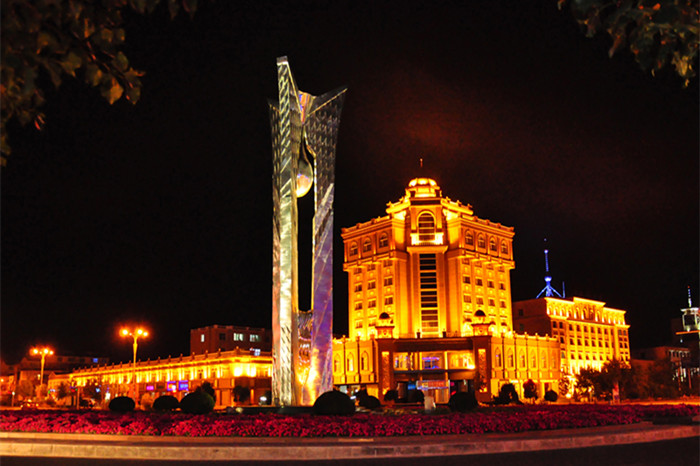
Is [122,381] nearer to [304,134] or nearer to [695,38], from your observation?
[304,134]

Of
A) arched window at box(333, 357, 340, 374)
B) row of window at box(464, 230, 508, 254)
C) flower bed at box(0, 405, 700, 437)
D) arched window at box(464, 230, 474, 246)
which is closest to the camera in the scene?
flower bed at box(0, 405, 700, 437)

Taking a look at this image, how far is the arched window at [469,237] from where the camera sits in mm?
116875

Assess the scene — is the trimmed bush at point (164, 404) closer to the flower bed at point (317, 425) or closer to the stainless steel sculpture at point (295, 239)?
the stainless steel sculpture at point (295, 239)

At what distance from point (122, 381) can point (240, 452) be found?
377ft

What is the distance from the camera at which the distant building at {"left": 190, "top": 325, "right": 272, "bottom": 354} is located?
132375mm

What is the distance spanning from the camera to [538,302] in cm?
13312

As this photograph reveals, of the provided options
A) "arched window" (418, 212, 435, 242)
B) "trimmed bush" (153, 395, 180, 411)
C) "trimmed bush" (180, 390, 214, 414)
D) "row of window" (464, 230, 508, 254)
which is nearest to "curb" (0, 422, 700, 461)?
"trimmed bush" (180, 390, 214, 414)

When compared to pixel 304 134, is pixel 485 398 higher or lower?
lower

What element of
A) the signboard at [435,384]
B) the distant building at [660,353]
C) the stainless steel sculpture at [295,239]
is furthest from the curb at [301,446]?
the distant building at [660,353]

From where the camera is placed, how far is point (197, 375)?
354ft

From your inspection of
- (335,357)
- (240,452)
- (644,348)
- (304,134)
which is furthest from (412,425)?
(644,348)

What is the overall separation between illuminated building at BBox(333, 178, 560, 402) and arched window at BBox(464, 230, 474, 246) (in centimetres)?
17

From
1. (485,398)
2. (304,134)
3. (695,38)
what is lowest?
(485,398)

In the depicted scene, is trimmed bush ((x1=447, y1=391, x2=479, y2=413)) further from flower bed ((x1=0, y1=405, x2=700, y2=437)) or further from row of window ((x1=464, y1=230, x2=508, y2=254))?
row of window ((x1=464, y1=230, x2=508, y2=254))
